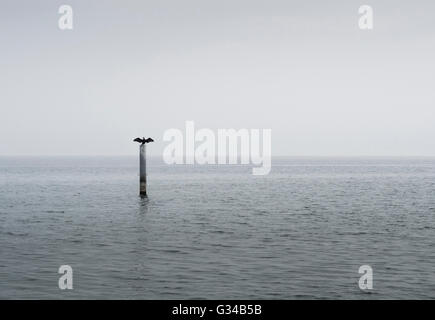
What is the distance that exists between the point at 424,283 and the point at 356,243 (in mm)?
10250

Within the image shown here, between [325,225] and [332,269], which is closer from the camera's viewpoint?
[332,269]

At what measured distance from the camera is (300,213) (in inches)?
1892

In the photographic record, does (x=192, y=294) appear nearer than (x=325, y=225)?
Yes

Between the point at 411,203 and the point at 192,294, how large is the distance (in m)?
46.5

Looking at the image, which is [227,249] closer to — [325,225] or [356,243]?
[356,243]

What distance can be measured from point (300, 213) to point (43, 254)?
2674 centimetres

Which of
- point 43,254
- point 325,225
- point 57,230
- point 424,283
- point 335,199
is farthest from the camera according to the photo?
point 335,199

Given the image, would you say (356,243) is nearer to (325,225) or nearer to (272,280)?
(325,225)

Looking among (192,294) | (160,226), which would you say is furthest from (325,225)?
(192,294)
